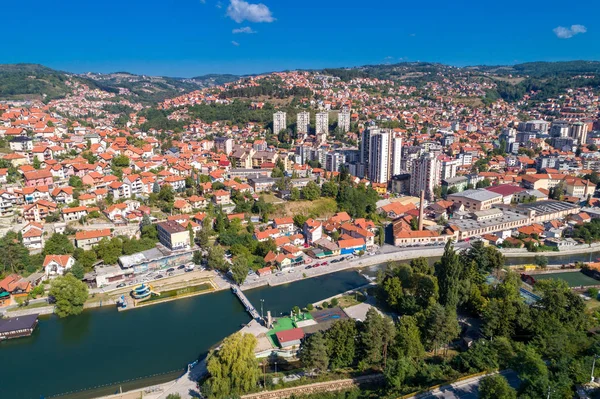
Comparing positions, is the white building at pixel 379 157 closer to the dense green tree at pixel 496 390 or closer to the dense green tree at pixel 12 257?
the dense green tree at pixel 12 257

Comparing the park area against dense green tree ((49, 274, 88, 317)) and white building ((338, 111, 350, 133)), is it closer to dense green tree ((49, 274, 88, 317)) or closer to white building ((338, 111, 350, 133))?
dense green tree ((49, 274, 88, 317))

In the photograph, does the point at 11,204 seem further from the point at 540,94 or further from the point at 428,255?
the point at 540,94

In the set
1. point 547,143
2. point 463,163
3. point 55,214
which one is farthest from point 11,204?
point 547,143

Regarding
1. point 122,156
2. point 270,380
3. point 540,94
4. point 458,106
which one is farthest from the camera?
point 540,94

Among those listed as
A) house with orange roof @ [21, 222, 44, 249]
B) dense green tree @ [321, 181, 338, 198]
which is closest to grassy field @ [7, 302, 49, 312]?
house with orange roof @ [21, 222, 44, 249]

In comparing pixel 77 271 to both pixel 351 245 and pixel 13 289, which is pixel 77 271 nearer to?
pixel 13 289

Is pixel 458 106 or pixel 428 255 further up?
pixel 458 106
